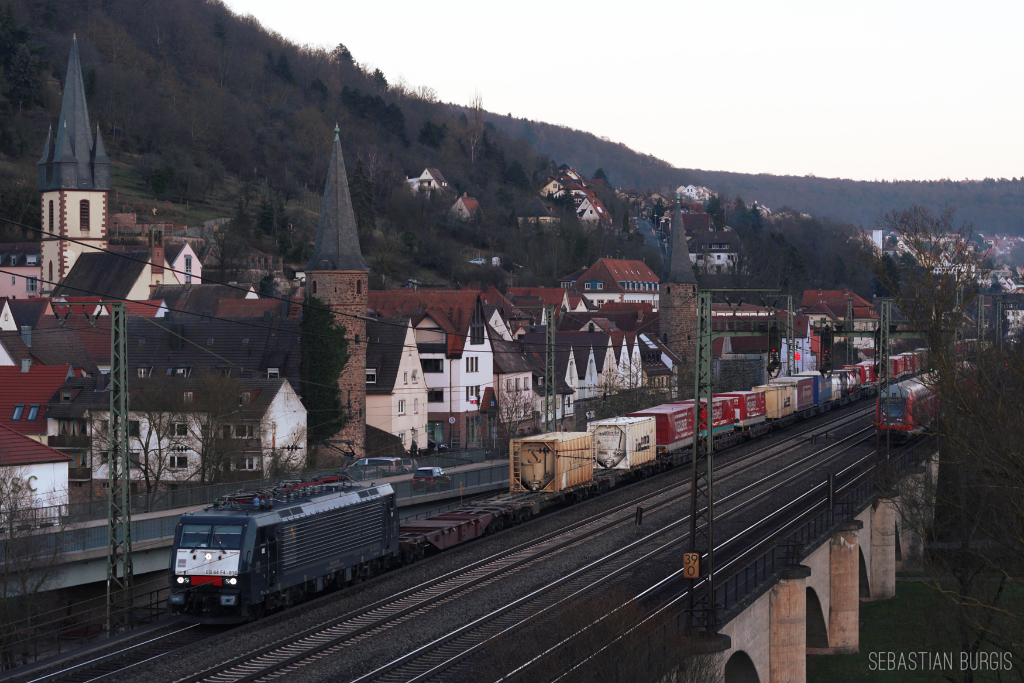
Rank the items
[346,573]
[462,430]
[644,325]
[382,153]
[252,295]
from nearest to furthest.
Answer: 1. [346,573]
2. [462,430]
3. [252,295]
4. [644,325]
5. [382,153]

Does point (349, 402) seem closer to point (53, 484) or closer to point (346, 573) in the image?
point (53, 484)

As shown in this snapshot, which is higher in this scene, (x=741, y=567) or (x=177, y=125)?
(x=177, y=125)

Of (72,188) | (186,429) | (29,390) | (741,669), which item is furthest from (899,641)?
(72,188)

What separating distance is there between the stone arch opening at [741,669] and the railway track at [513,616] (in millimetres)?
2368

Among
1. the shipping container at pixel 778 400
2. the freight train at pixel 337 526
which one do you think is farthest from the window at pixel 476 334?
the freight train at pixel 337 526

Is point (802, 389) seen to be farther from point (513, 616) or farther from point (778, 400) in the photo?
point (513, 616)

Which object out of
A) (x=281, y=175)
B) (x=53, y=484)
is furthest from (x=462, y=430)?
(x=281, y=175)

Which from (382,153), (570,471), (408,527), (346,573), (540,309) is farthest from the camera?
(382,153)

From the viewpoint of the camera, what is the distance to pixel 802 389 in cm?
7462

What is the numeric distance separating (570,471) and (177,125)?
134m

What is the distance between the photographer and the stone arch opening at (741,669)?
90.3 feet

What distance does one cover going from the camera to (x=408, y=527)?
3462 cm

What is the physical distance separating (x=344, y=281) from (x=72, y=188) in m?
54.6

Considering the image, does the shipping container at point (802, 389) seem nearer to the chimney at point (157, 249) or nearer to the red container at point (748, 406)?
the red container at point (748, 406)
